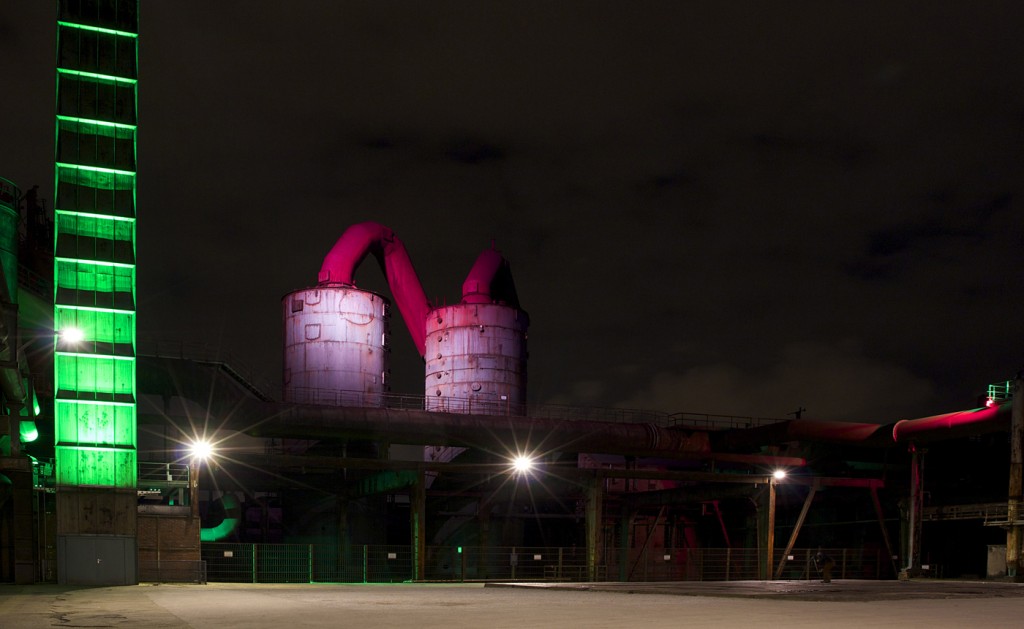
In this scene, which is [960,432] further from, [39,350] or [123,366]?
[39,350]

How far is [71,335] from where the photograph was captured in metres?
28.2

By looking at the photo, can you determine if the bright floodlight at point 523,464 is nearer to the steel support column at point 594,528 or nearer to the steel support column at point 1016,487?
the steel support column at point 594,528

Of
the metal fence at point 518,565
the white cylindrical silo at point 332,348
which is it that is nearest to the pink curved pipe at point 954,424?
the metal fence at point 518,565

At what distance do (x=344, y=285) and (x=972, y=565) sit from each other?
2791cm

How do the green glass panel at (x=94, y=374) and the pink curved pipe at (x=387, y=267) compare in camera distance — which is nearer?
the green glass panel at (x=94, y=374)

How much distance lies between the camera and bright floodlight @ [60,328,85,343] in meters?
28.1

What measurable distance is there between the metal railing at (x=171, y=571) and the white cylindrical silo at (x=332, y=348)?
1184cm

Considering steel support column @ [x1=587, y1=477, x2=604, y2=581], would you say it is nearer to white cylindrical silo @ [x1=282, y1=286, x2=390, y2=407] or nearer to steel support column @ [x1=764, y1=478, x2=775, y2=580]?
steel support column @ [x1=764, y1=478, x2=775, y2=580]

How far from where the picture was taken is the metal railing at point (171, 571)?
28.7 meters

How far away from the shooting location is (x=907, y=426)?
3709cm

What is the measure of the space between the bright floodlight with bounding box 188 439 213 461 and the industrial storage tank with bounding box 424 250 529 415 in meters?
14.2

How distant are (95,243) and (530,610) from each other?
20.1 m

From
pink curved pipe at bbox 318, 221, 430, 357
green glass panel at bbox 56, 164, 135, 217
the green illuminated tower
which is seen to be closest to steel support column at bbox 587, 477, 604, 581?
pink curved pipe at bbox 318, 221, 430, 357

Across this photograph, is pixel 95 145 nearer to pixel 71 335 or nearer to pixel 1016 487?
pixel 71 335
